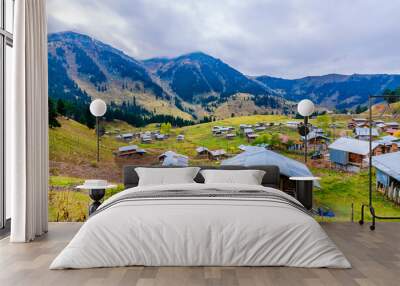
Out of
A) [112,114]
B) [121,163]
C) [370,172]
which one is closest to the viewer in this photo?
[370,172]

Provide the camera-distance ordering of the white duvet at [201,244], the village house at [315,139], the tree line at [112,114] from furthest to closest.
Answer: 1. the tree line at [112,114]
2. the village house at [315,139]
3. the white duvet at [201,244]

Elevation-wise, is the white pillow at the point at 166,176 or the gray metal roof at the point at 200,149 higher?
the gray metal roof at the point at 200,149

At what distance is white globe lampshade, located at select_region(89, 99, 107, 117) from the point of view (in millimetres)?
6703

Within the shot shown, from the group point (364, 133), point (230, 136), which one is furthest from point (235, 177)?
point (364, 133)

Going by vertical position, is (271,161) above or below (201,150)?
below

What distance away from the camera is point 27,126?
4.90 meters

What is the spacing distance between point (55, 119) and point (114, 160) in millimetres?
1052

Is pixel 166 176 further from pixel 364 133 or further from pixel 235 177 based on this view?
pixel 364 133

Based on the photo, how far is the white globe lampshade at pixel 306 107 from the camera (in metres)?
6.78

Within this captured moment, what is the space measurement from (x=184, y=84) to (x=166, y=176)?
85.5 inches

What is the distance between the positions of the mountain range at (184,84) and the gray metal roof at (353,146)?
67 cm

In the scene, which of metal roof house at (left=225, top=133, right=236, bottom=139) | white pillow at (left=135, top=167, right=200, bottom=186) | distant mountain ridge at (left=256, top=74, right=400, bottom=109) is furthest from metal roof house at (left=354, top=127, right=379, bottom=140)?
white pillow at (left=135, top=167, right=200, bottom=186)

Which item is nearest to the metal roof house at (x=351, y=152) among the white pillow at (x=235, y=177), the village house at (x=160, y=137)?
the white pillow at (x=235, y=177)

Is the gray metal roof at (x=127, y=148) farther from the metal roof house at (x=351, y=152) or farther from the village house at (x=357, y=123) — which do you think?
the village house at (x=357, y=123)
